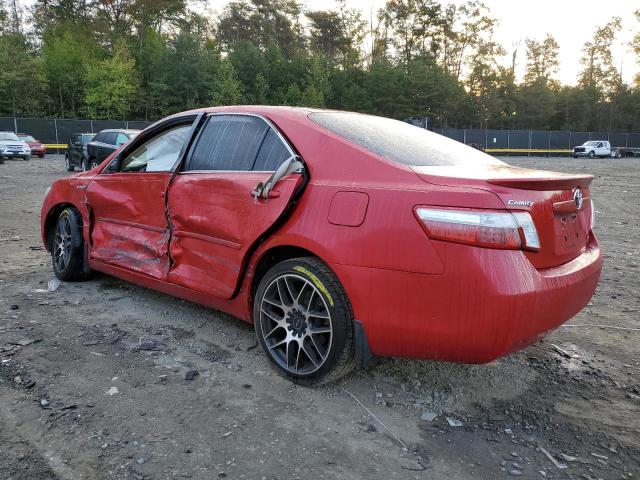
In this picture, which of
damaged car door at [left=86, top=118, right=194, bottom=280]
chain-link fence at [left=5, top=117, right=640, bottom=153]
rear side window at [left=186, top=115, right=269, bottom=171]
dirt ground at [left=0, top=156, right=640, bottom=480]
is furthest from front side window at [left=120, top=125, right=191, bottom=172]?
chain-link fence at [left=5, top=117, right=640, bottom=153]

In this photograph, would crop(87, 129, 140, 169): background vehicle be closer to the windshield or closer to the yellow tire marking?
the windshield

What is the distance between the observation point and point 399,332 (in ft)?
8.25

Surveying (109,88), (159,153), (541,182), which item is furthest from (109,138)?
(109,88)

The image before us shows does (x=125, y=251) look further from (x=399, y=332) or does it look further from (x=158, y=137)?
(x=399, y=332)

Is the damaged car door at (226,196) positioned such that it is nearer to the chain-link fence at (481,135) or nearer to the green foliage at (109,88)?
the chain-link fence at (481,135)

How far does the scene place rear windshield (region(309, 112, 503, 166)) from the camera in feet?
9.50

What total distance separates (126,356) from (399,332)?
1.78 meters

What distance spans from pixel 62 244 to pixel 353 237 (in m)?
3.36

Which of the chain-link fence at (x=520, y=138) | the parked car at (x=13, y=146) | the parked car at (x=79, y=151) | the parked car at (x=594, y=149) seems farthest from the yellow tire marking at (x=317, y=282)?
the parked car at (x=594, y=149)

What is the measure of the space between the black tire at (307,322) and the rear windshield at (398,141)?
2.38ft

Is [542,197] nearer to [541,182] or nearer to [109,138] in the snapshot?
[541,182]

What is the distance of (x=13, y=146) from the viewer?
85.0ft

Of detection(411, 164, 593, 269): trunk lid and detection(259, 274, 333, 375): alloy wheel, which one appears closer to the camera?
detection(411, 164, 593, 269): trunk lid

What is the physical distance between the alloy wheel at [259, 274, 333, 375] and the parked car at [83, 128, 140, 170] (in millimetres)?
14982
